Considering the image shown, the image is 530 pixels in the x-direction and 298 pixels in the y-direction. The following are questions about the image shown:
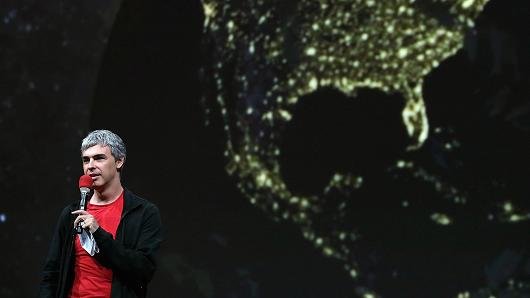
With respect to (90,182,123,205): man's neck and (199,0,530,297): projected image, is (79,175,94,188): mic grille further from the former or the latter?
(199,0,530,297): projected image

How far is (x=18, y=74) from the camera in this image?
3.60 m

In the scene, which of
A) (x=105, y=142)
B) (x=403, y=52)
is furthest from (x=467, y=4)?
(x=105, y=142)

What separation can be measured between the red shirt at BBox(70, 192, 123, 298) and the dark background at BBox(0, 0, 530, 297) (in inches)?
69.0

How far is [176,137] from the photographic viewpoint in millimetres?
3488

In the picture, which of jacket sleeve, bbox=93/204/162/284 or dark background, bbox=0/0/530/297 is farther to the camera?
dark background, bbox=0/0/530/297

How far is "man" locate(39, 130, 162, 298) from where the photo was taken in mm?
1622

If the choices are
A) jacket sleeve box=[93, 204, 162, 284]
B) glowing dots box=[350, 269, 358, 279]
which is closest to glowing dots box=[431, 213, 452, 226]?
glowing dots box=[350, 269, 358, 279]

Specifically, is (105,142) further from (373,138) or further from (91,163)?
(373,138)

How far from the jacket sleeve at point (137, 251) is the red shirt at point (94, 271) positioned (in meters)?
0.03

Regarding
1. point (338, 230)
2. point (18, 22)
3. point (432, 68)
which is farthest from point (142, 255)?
point (18, 22)

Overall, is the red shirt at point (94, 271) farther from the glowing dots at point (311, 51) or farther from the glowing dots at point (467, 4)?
the glowing dots at point (467, 4)

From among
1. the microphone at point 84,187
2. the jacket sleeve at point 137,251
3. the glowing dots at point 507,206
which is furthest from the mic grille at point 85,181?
the glowing dots at point 507,206

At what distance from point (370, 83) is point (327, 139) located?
0.29 meters

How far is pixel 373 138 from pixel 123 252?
1.92 metres
